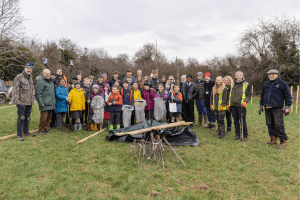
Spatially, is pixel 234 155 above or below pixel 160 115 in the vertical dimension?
below

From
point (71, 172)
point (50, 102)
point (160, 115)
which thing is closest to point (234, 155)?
point (160, 115)

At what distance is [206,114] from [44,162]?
573cm

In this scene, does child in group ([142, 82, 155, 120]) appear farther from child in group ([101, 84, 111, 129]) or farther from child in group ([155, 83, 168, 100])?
child in group ([101, 84, 111, 129])

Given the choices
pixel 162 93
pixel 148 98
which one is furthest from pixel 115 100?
pixel 162 93

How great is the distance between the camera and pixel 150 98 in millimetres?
6672

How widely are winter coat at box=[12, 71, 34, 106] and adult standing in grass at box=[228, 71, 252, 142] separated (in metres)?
6.07

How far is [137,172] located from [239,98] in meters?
3.76

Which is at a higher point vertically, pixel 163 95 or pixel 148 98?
pixel 163 95

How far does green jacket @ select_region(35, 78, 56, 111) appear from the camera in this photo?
18.0 ft

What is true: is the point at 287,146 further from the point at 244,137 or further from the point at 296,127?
the point at 296,127

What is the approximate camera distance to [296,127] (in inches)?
287

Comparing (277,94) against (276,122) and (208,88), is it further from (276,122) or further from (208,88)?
(208,88)

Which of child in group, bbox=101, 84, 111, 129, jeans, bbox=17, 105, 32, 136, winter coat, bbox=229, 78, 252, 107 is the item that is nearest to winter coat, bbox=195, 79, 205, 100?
winter coat, bbox=229, 78, 252, 107

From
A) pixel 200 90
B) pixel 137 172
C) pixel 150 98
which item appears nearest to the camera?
pixel 137 172
